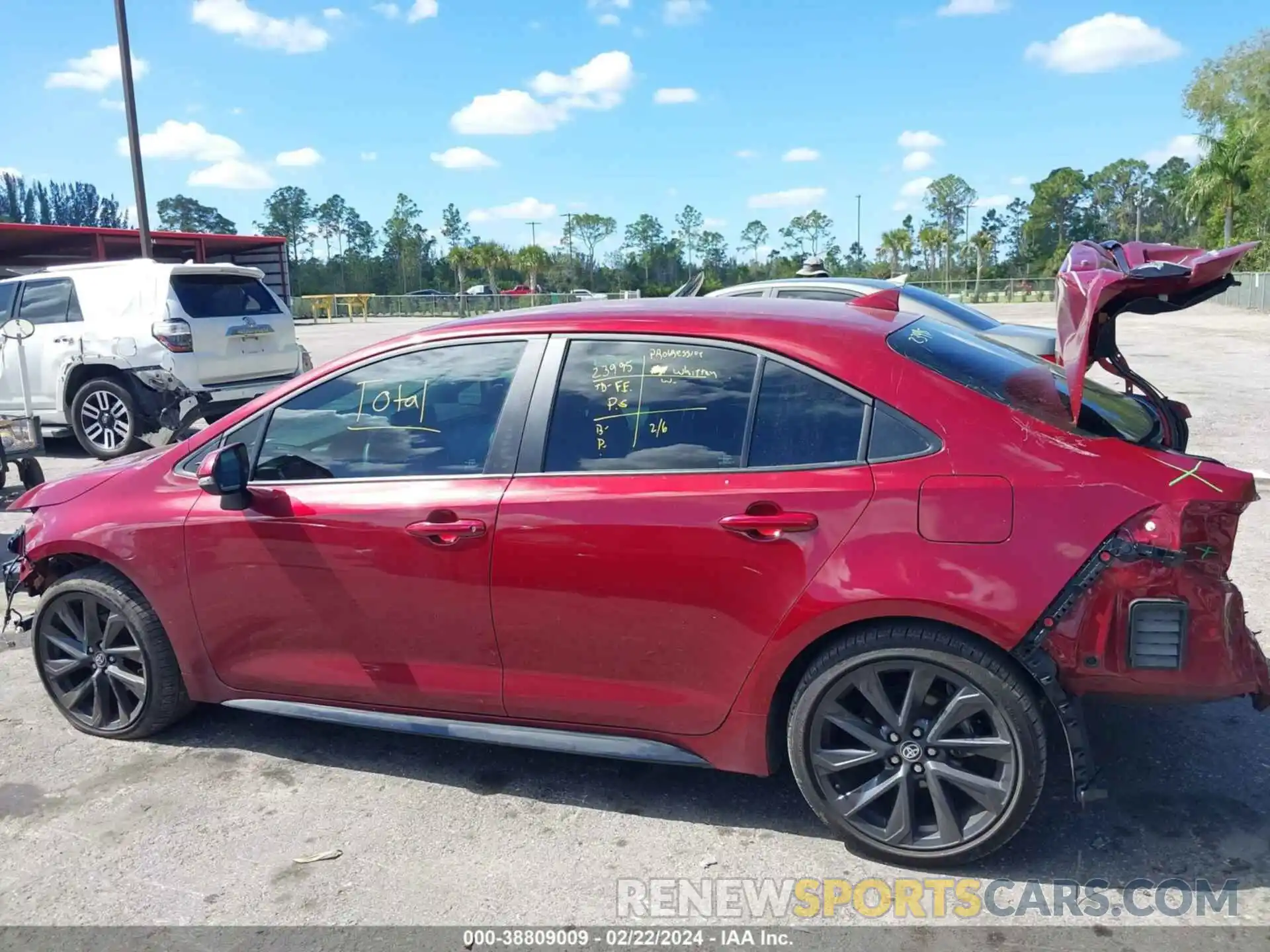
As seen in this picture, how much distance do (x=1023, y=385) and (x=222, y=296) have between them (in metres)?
9.04

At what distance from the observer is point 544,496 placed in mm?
3225

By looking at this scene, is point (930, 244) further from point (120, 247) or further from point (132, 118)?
point (132, 118)

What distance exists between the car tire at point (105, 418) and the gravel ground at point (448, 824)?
6.40m

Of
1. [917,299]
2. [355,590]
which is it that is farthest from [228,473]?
[917,299]

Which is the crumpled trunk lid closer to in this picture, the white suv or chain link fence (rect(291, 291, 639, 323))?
the white suv

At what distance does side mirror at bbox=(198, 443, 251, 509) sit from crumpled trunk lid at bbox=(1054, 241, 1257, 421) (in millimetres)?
2736

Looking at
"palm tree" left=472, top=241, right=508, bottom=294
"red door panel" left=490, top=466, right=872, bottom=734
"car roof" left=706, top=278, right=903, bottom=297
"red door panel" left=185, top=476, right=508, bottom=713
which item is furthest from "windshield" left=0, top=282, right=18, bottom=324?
"palm tree" left=472, top=241, right=508, bottom=294

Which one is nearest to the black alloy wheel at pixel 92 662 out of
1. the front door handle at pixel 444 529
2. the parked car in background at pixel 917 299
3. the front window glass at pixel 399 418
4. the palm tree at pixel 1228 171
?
the front window glass at pixel 399 418

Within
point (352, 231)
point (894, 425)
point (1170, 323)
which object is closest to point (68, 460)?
point (894, 425)

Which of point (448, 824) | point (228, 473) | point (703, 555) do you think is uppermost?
point (228, 473)

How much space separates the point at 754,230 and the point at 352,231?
4528 cm

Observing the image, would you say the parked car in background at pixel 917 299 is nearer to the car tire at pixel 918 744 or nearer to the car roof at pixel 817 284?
the car roof at pixel 817 284

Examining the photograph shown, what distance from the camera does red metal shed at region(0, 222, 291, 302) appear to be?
1219 inches

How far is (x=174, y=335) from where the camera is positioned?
9688mm
